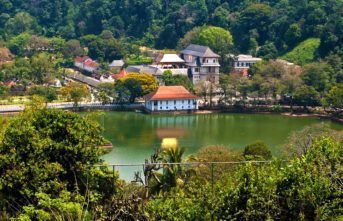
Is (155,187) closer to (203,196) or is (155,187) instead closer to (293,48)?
(203,196)

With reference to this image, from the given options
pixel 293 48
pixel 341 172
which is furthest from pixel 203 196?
pixel 293 48

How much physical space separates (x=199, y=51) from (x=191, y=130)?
13614mm

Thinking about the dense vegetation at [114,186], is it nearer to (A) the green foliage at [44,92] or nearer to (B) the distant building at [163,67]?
(A) the green foliage at [44,92]

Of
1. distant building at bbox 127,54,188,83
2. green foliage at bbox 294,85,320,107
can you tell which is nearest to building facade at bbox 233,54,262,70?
distant building at bbox 127,54,188,83

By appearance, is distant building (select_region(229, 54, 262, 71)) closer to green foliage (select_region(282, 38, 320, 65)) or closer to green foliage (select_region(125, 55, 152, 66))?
green foliage (select_region(282, 38, 320, 65))

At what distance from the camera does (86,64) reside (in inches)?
1741

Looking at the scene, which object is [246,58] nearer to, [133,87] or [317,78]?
[317,78]

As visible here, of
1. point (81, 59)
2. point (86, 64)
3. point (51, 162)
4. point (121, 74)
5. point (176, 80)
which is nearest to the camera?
point (51, 162)

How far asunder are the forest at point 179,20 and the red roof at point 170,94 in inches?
400

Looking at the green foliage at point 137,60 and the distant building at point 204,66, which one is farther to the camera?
the green foliage at point 137,60

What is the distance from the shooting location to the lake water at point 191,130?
2430cm

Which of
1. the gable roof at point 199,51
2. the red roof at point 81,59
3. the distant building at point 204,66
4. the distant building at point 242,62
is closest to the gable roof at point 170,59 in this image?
the gable roof at point 199,51

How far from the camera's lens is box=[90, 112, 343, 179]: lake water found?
2430 cm

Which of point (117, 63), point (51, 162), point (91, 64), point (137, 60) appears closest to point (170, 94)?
point (117, 63)
